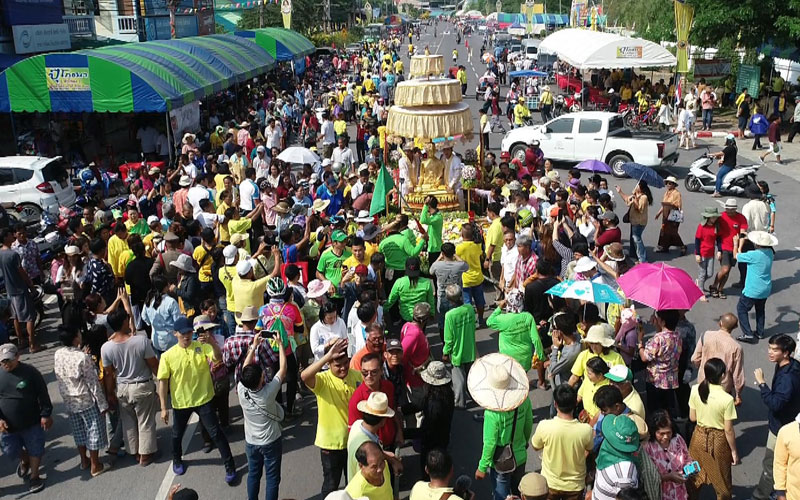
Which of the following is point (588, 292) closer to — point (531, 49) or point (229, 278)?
point (229, 278)

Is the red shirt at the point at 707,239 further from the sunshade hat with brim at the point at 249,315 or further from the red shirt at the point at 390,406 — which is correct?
the sunshade hat with brim at the point at 249,315

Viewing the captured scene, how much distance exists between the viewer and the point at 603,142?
1862 centimetres

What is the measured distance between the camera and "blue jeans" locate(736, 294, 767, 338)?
9000 mm

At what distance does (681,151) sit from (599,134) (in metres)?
4.76

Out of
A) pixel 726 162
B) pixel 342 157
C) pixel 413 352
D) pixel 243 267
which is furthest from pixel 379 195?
pixel 726 162

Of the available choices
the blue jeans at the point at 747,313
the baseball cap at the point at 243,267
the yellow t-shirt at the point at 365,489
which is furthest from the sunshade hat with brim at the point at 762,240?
the yellow t-shirt at the point at 365,489

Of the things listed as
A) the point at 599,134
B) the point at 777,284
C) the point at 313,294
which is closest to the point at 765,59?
the point at 599,134

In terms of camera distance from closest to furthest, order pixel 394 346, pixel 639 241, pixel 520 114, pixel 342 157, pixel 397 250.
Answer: pixel 394 346
pixel 397 250
pixel 639 241
pixel 342 157
pixel 520 114

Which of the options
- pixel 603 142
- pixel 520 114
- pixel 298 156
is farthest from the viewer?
pixel 520 114

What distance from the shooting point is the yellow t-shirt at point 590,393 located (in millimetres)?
5750

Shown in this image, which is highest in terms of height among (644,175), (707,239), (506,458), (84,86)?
(84,86)

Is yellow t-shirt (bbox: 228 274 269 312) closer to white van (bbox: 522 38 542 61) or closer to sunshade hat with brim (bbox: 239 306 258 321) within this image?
sunshade hat with brim (bbox: 239 306 258 321)

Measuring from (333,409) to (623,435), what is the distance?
2.23 m

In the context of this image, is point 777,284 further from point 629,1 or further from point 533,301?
point 629,1
